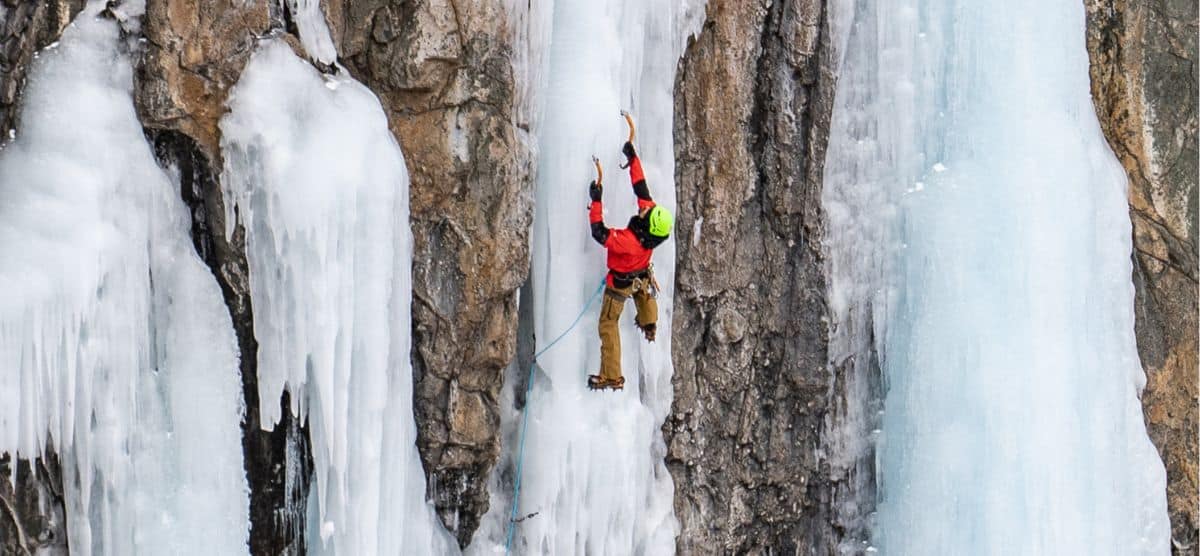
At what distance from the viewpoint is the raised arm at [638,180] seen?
7.19 m

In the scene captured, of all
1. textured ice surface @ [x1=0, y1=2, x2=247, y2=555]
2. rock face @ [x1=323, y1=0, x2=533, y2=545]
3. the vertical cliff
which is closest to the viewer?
the vertical cliff

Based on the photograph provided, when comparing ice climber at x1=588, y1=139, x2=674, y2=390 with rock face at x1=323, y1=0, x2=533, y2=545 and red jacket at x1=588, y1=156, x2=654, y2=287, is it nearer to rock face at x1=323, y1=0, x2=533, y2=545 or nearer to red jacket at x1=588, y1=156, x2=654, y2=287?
red jacket at x1=588, y1=156, x2=654, y2=287

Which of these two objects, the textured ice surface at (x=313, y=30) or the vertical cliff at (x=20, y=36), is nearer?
the vertical cliff at (x=20, y=36)

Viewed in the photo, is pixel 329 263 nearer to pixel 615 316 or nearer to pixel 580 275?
pixel 580 275

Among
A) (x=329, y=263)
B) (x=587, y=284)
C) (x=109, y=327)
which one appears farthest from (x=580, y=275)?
(x=109, y=327)

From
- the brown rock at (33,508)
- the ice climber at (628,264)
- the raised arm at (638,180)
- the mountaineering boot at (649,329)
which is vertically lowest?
the brown rock at (33,508)

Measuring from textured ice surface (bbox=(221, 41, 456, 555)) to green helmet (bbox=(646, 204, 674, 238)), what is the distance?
1.28m

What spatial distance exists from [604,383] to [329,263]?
180 cm

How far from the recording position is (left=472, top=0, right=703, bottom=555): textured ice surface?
24.3 ft

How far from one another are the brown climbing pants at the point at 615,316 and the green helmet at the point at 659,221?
36 cm

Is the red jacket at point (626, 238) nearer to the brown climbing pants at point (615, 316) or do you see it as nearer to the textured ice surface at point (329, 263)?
the brown climbing pants at point (615, 316)

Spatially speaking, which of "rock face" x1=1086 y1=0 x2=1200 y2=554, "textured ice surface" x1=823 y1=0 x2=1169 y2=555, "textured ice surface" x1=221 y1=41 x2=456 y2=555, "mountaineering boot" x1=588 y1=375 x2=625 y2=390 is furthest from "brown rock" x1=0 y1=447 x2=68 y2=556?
"rock face" x1=1086 y1=0 x2=1200 y2=554

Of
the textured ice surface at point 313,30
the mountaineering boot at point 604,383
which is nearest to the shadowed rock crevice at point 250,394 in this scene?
the textured ice surface at point 313,30

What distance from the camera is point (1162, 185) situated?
901 centimetres
